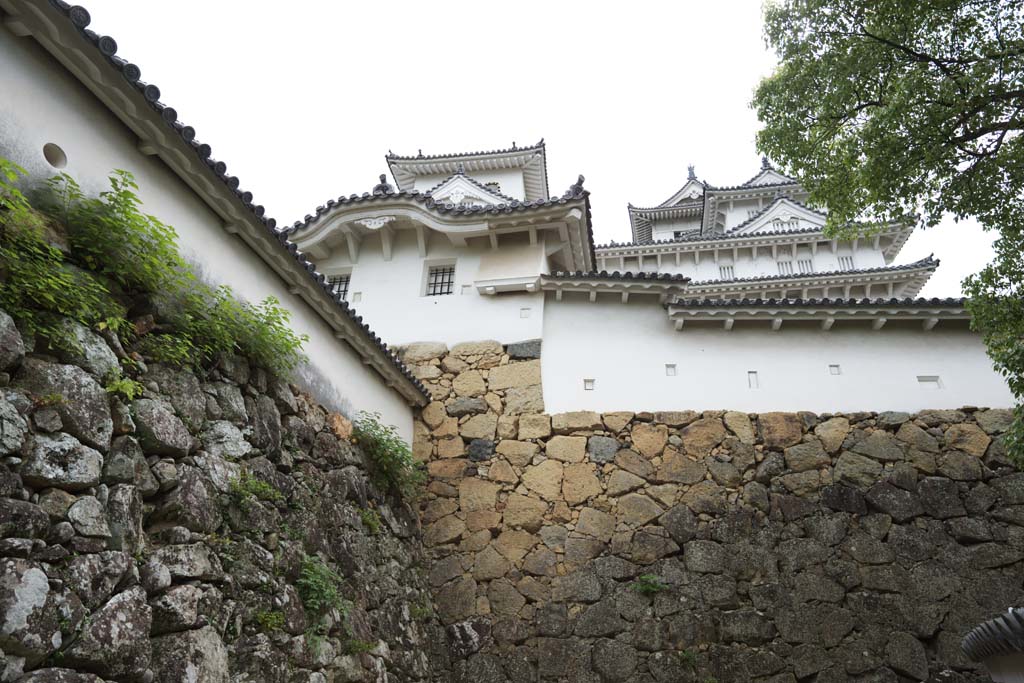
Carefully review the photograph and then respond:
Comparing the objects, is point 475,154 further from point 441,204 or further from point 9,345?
point 9,345

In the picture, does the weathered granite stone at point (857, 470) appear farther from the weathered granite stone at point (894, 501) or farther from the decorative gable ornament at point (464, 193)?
the decorative gable ornament at point (464, 193)

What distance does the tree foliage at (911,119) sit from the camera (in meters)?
6.30

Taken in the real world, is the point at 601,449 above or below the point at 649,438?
below

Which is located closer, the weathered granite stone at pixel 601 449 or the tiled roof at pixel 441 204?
the weathered granite stone at pixel 601 449

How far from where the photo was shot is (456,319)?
9.36 metres

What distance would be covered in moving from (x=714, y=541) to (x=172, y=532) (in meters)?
5.94

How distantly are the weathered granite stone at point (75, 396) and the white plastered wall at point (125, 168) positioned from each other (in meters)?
1.26

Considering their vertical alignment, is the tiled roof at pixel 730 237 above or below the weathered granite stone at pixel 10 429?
above

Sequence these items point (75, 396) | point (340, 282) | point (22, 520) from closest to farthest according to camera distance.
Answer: point (22, 520), point (75, 396), point (340, 282)

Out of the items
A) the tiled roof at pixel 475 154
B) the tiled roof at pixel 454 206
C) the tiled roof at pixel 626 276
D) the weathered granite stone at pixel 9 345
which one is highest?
the tiled roof at pixel 475 154

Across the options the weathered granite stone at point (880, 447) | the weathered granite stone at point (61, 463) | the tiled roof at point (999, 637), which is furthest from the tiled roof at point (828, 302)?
the weathered granite stone at point (61, 463)

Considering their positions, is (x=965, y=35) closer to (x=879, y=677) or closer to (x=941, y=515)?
(x=941, y=515)

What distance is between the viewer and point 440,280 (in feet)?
32.4

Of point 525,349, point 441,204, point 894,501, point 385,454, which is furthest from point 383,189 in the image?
point 894,501
